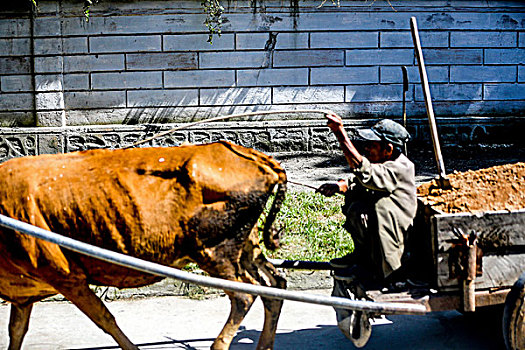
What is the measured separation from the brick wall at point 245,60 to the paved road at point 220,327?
27.2 feet

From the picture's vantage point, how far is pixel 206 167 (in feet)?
14.4

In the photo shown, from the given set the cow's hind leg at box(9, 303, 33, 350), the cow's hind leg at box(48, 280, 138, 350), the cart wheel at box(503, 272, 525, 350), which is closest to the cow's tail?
the cow's hind leg at box(48, 280, 138, 350)

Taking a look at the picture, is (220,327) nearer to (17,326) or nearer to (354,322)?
(354,322)

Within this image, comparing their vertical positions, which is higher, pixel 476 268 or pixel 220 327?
pixel 476 268

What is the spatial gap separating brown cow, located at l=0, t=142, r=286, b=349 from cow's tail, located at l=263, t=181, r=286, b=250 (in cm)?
17

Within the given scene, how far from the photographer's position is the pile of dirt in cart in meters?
4.86

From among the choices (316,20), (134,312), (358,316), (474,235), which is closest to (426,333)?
(358,316)

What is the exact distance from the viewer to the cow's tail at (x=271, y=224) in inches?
185

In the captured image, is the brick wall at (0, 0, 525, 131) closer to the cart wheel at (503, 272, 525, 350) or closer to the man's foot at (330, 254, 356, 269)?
the man's foot at (330, 254, 356, 269)

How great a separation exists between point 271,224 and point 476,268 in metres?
1.52

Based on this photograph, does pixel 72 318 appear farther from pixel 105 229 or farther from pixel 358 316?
pixel 358 316

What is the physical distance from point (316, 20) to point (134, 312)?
9635mm

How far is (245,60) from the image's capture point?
14.0 meters

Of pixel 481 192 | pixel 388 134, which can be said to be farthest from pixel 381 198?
pixel 481 192
